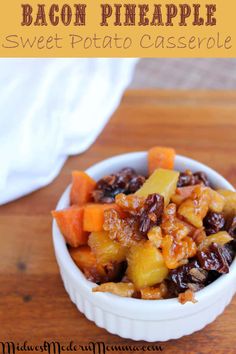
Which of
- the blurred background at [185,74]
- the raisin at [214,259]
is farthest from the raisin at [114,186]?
the blurred background at [185,74]

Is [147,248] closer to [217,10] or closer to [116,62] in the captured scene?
[217,10]

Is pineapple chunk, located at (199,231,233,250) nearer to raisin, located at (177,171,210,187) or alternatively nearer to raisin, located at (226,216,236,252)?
raisin, located at (226,216,236,252)

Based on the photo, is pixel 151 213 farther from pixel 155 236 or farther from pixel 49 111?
pixel 49 111

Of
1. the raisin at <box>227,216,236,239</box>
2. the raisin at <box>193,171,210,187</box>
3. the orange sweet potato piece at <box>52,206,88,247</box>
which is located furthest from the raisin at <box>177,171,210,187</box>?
the orange sweet potato piece at <box>52,206,88,247</box>

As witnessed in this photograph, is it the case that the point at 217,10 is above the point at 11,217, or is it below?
above

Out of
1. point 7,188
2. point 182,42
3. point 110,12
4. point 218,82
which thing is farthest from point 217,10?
point 218,82

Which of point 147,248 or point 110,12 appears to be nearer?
point 147,248
